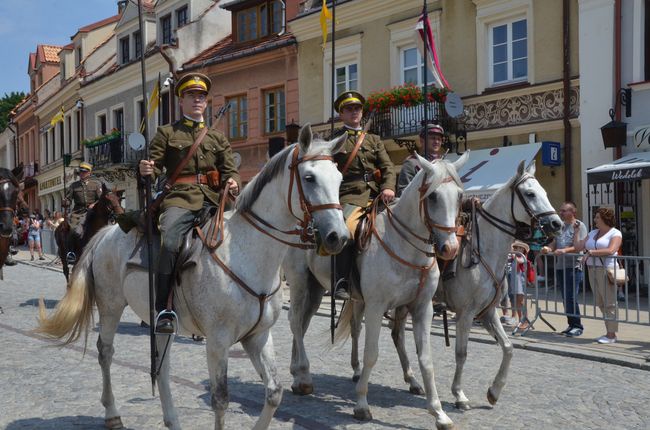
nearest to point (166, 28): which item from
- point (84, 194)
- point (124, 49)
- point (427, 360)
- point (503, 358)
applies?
point (124, 49)

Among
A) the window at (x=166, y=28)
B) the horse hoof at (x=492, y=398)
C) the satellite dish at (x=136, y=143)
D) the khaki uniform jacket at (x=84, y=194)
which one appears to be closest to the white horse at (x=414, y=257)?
the horse hoof at (x=492, y=398)

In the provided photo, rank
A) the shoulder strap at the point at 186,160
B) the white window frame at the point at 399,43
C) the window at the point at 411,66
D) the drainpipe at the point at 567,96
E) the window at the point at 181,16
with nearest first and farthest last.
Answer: the shoulder strap at the point at 186,160 → the drainpipe at the point at 567,96 → the window at the point at 411,66 → the white window frame at the point at 399,43 → the window at the point at 181,16

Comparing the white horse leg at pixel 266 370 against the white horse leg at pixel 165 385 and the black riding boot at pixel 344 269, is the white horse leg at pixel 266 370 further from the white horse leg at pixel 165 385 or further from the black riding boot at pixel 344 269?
the black riding boot at pixel 344 269

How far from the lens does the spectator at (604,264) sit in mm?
9547

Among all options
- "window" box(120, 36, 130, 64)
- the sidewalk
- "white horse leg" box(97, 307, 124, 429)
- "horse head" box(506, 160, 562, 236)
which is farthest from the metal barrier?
"window" box(120, 36, 130, 64)

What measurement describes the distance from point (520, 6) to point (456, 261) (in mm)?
12502

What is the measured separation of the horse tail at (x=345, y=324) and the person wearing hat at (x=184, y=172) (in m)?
2.33

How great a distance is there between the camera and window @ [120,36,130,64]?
34781 millimetres

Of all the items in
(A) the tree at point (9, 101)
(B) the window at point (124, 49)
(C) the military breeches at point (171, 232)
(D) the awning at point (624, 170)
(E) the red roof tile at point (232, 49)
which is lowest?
(C) the military breeches at point (171, 232)

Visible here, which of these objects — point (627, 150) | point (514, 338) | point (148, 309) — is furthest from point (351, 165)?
point (627, 150)

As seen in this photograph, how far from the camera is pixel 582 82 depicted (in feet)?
Result: 52.5

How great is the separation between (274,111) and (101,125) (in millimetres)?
15034

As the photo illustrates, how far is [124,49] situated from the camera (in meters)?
35.2

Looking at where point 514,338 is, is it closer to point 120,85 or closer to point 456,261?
point 456,261
